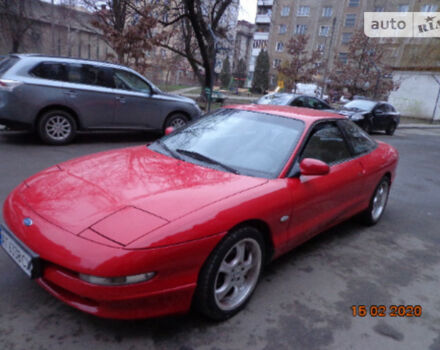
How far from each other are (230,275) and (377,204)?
9.40ft

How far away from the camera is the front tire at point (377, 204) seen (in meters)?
4.49

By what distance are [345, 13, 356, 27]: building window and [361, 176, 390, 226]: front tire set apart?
2334 inches

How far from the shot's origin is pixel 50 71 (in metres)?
7.18

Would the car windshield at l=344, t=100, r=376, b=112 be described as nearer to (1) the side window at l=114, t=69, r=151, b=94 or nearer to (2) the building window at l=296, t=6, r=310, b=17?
(1) the side window at l=114, t=69, r=151, b=94

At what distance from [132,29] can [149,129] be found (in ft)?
19.9

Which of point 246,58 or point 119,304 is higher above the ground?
point 246,58

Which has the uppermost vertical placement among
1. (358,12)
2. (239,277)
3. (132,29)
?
(358,12)

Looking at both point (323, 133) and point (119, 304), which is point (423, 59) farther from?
point (119, 304)

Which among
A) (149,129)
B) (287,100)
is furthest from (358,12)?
(149,129)

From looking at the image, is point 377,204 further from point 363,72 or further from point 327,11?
point 327,11

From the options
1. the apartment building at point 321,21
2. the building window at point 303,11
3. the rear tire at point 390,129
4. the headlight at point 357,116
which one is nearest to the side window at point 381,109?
the rear tire at point 390,129

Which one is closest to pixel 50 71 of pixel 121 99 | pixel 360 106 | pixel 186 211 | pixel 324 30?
pixel 121 99

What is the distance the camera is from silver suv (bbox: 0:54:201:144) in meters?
6.81

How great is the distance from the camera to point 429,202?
6004mm
